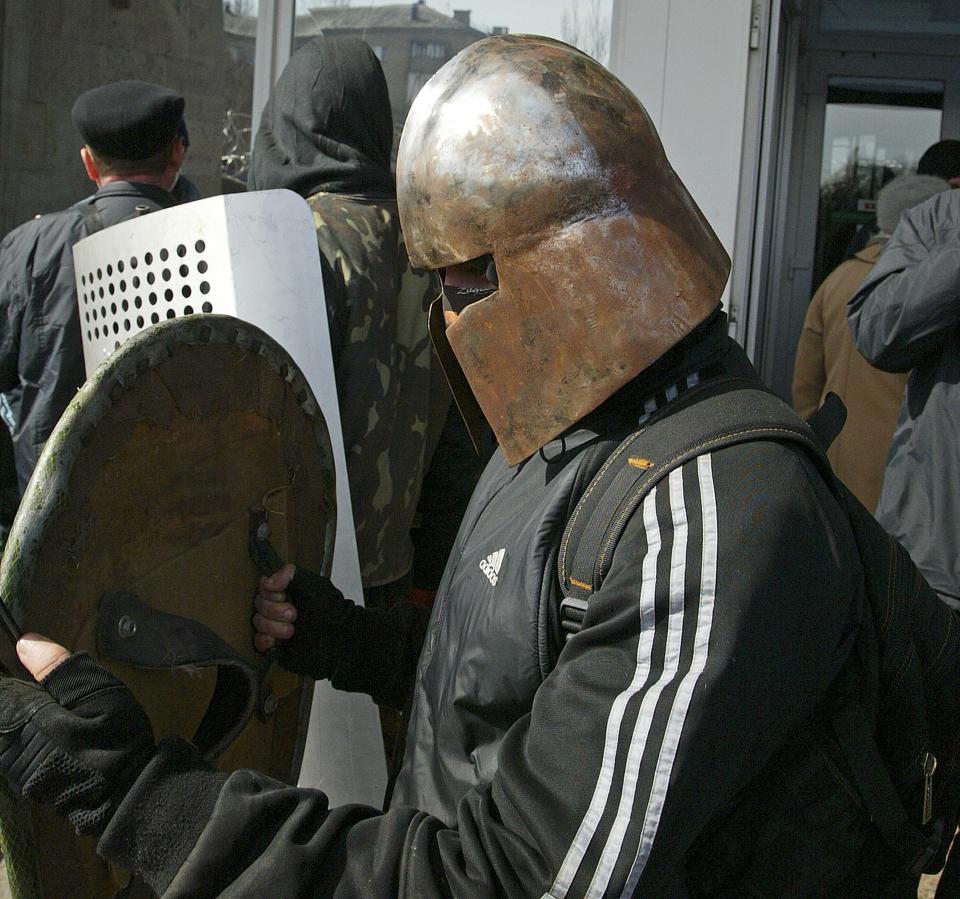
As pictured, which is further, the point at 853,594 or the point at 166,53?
the point at 166,53

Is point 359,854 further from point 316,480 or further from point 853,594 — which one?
point 316,480

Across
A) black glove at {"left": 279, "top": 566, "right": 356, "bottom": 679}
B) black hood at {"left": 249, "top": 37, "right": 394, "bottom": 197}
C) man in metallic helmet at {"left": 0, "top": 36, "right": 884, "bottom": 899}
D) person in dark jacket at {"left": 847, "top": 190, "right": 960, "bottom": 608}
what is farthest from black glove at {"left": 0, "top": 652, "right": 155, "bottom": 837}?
person in dark jacket at {"left": 847, "top": 190, "right": 960, "bottom": 608}

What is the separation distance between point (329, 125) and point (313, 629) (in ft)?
4.74

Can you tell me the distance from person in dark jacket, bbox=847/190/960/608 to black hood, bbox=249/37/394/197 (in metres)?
1.25

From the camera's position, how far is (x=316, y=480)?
164 cm

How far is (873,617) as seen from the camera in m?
1.09

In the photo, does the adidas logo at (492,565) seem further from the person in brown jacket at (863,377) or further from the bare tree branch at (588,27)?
the bare tree branch at (588,27)

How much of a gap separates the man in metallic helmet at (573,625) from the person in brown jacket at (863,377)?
2403 millimetres

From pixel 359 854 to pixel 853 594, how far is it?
52cm

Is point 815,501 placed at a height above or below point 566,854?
above

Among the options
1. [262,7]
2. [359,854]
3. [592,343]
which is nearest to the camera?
[359,854]

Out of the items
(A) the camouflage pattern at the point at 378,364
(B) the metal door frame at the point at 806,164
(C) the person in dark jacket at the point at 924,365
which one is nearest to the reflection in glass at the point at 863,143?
(B) the metal door frame at the point at 806,164

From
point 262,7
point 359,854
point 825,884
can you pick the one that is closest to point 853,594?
point 825,884

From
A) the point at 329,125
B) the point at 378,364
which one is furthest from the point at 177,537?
the point at 329,125
